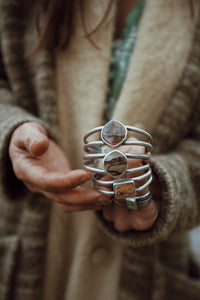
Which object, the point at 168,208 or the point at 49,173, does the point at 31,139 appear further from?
the point at 168,208

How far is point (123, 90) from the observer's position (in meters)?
0.53

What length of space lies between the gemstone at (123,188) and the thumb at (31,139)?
0.36ft

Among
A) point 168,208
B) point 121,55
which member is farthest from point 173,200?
point 121,55

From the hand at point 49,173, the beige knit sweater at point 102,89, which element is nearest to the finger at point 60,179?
the hand at point 49,173

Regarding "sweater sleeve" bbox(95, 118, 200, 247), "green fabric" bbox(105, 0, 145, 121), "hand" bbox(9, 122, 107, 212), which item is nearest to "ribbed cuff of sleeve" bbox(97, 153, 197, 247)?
"sweater sleeve" bbox(95, 118, 200, 247)

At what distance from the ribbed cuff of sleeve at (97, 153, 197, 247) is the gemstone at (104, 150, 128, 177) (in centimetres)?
11

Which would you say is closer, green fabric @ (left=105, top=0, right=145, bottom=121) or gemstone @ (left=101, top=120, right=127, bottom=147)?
gemstone @ (left=101, top=120, right=127, bottom=147)

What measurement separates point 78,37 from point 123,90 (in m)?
0.18

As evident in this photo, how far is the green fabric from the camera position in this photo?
0.56 metres

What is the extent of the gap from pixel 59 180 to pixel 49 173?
0.03 m

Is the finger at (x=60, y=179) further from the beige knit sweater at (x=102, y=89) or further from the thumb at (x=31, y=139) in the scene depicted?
the beige knit sweater at (x=102, y=89)

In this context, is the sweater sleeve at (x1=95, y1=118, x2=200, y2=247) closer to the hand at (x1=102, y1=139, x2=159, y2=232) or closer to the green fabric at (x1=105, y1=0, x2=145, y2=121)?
the hand at (x1=102, y1=139, x2=159, y2=232)

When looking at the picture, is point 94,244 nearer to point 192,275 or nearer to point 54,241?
point 54,241

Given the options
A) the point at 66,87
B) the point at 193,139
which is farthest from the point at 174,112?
the point at 66,87
